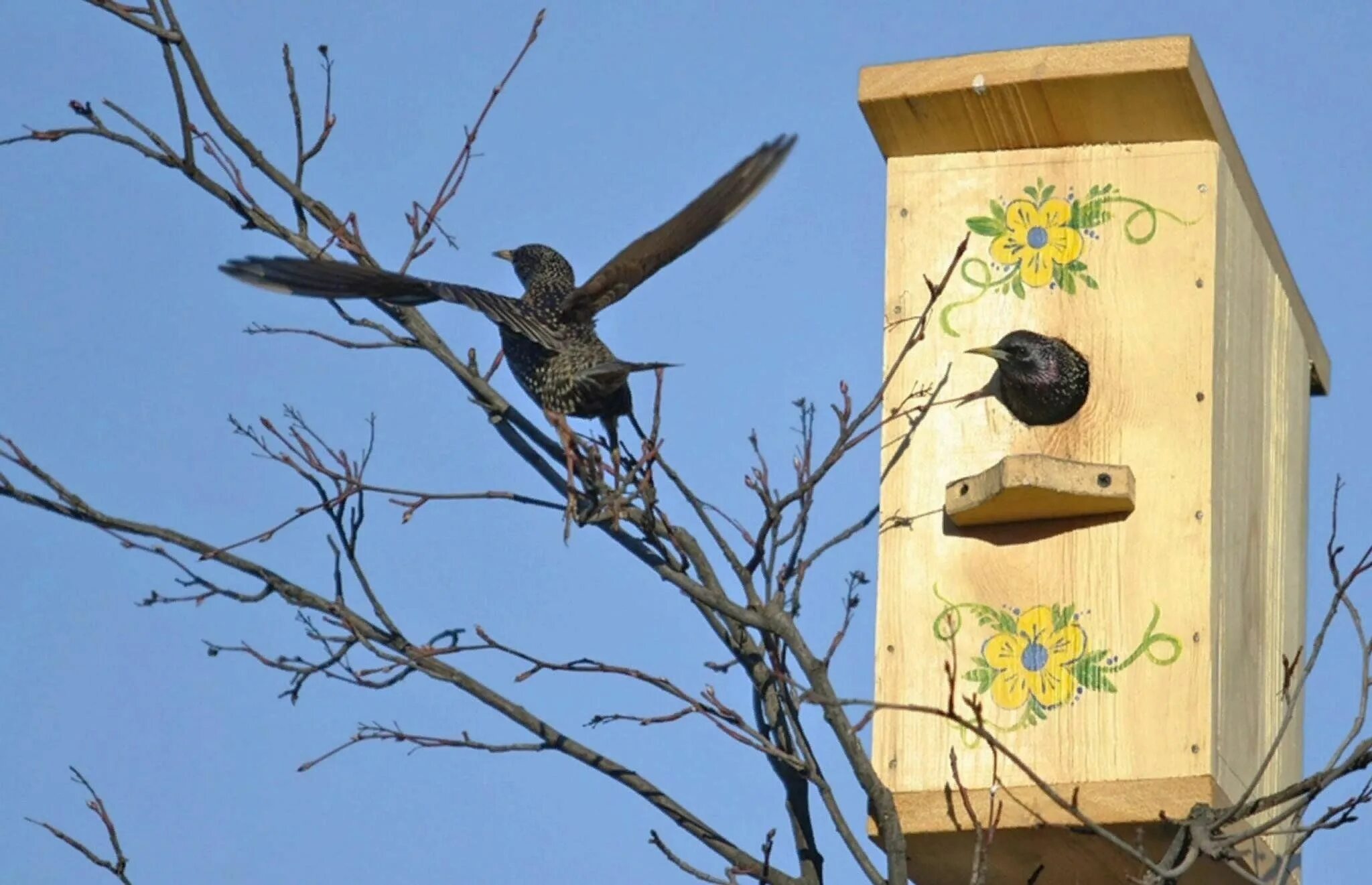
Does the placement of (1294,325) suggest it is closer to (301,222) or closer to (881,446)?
(881,446)

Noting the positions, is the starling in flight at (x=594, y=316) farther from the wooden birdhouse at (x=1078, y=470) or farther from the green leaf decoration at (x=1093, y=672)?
the green leaf decoration at (x=1093, y=672)

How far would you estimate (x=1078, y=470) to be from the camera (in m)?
3.94

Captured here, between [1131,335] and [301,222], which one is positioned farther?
[1131,335]

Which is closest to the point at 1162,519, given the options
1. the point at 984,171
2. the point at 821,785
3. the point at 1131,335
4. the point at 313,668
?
the point at 1131,335

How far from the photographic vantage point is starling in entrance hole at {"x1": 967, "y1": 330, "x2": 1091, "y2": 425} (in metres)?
4.04

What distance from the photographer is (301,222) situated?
346 centimetres

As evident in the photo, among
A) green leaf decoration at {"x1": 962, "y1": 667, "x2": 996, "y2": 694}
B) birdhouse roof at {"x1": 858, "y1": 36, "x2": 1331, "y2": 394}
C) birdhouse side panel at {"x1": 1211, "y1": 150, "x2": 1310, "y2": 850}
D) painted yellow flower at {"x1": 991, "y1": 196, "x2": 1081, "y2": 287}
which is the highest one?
birdhouse roof at {"x1": 858, "y1": 36, "x2": 1331, "y2": 394}

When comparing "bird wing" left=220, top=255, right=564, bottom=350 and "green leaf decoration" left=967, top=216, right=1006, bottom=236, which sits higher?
"green leaf decoration" left=967, top=216, right=1006, bottom=236

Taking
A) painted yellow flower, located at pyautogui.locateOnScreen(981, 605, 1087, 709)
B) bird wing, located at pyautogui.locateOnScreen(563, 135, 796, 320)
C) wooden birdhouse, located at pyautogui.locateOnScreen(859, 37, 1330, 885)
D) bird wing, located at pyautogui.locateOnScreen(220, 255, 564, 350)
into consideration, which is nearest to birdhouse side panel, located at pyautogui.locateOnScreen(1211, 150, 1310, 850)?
wooden birdhouse, located at pyautogui.locateOnScreen(859, 37, 1330, 885)

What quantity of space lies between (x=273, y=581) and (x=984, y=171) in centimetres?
164

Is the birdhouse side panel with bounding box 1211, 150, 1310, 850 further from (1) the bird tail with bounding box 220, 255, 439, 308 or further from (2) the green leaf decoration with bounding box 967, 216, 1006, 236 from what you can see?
(1) the bird tail with bounding box 220, 255, 439, 308

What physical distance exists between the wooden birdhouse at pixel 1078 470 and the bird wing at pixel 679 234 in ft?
1.09

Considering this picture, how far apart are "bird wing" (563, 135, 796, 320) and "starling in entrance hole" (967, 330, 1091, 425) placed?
0.48 metres

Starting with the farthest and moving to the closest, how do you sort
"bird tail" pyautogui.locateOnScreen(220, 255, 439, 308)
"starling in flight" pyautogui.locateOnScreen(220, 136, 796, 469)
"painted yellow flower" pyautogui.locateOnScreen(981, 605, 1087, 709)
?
"painted yellow flower" pyautogui.locateOnScreen(981, 605, 1087, 709) < "starling in flight" pyautogui.locateOnScreen(220, 136, 796, 469) < "bird tail" pyautogui.locateOnScreen(220, 255, 439, 308)
